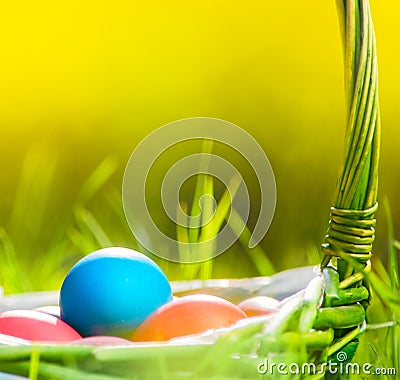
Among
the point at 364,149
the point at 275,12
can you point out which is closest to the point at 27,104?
the point at 275,12

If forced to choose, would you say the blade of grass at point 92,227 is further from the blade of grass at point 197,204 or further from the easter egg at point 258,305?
the easter egg at point 258,305

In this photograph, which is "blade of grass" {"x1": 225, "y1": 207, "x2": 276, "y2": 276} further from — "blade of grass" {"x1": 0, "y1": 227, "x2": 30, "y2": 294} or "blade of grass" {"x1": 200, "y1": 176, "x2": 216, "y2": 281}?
"blade of grass" {"x1": 0, "y1": 227, "x2": 30, "y2": 294}

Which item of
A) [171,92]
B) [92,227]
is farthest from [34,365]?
[171,92]

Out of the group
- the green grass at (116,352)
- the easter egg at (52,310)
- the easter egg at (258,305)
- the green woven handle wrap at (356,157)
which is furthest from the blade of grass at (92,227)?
the green woven handle wrap at (356,157)

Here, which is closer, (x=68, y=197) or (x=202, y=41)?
(x=68, y=197)

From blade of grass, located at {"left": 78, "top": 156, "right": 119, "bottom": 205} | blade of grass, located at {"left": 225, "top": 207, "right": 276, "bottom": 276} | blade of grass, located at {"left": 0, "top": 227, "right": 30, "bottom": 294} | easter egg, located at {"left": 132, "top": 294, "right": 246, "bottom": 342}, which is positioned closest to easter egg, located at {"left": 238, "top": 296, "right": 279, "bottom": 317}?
easter egg, located at {"left": 132, "top": 294, "right": 246, "bottom": 342}

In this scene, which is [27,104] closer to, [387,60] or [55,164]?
[55,164]
